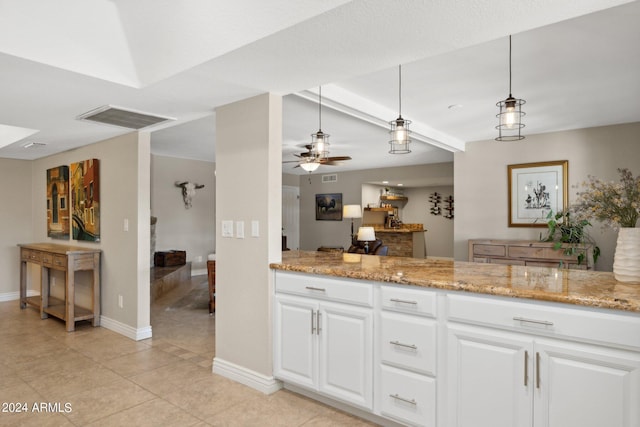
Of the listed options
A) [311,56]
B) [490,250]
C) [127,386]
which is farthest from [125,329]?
[490,250]

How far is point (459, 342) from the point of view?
6.62ft

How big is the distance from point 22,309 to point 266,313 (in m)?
4.38

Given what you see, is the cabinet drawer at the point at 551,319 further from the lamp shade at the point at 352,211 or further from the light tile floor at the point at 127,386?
the lamp shade at the point at 352,211

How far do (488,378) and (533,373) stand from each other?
0.20 metres

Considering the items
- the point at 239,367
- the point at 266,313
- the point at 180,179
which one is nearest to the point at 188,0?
the point at 266,313

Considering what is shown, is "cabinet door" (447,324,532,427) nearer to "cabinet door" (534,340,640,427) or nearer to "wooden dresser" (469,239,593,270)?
"cabinet door" (534,340,640,427)

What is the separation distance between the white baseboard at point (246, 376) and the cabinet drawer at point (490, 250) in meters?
3.36

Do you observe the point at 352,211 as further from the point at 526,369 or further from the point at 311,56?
the point at 526,369

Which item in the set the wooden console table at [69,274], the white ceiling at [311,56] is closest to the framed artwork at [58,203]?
the wooden console table at [69,274]

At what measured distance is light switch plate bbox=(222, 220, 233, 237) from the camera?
309cm

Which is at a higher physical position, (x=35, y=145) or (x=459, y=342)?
(x=35, y=145)

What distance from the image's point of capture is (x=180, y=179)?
772 centimetres

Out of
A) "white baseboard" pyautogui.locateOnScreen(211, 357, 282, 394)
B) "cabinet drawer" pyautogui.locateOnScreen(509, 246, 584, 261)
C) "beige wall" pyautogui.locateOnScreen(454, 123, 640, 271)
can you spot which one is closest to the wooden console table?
"white baseboard" pyautogui.locateOnScreen(211, 357, 282, 394)

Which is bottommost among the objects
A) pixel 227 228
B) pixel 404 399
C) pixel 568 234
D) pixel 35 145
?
pixel 404 399
